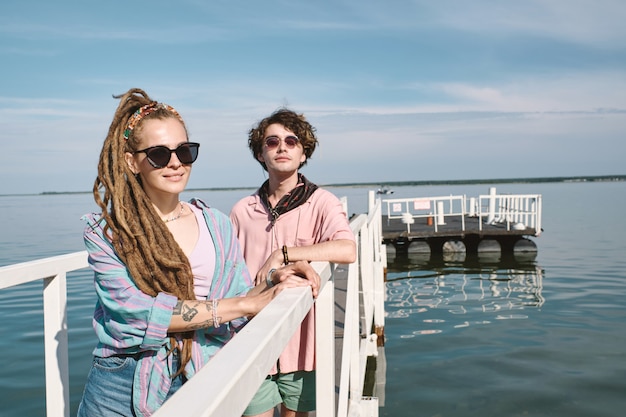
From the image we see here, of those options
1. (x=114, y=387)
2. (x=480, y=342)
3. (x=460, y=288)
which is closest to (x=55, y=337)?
(x=114, y=387)

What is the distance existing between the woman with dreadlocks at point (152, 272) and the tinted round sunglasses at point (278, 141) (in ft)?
2.76

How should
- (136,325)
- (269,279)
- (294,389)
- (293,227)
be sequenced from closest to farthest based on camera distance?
(136,325)
(269,279)
(294,389)
(293,227)

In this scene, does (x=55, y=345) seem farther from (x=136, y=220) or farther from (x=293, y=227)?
(x=293, y=227)

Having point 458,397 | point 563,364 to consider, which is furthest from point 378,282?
point 563,364

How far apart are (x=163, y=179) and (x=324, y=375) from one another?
A: 3.31ft

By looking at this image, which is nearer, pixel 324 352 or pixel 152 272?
pixel 152 272

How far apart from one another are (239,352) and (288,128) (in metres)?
1.85

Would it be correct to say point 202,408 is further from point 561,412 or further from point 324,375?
point 561,412

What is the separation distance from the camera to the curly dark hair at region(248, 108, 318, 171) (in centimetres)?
276

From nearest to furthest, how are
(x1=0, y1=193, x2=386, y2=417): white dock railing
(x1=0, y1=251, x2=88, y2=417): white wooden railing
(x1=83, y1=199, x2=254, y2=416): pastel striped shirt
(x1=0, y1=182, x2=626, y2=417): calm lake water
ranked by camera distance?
(x1=0, y1=193, x2=386, y2=417): white dock railing
(x1=83, y1=199, x2=254, y2=416): pastel striped shirt
(x1=0, y1=251, x2=88, y2=417): white wooden railing
(x1=0, y1=182, x2=626, y2=417): calm lake water

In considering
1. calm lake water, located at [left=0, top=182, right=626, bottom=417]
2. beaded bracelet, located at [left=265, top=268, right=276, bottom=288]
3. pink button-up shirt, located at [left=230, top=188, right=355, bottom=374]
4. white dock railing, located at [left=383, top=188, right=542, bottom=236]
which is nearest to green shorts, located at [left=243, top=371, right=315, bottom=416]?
pink button-up shirt, located at [left=230, top=188, right=355, bottom=374]

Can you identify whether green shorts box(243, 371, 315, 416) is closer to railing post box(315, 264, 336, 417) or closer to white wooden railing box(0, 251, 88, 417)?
railing post box(315, 264, 336, 417)

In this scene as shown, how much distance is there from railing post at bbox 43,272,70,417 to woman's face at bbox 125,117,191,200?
868 millimetres

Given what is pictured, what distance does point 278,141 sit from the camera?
272 centimetres
